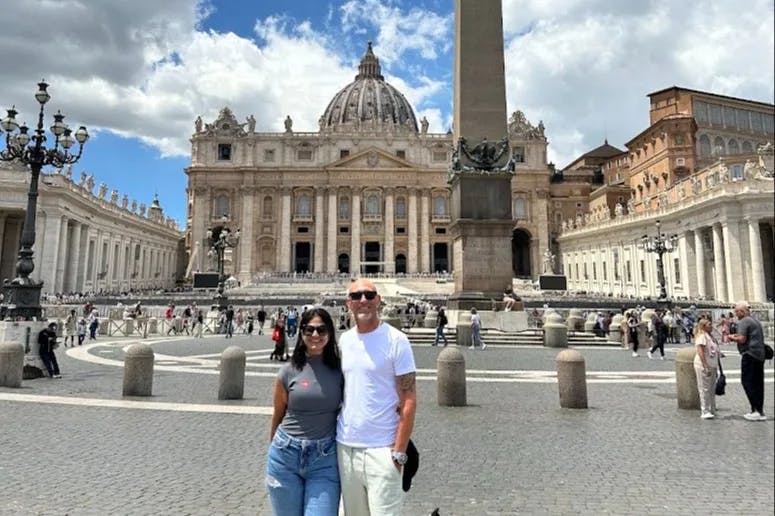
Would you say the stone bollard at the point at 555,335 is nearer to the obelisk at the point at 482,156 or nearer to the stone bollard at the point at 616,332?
the obelisk at the point at 482,156

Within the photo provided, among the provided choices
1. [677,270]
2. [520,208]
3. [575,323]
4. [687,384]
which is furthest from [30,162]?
[520,208]

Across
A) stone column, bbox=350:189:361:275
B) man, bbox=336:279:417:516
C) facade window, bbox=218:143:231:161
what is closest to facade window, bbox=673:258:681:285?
stone column, bbox=350:189:361:275

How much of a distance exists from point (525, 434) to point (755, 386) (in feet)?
8.86

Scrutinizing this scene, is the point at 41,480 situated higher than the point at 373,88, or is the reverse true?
the point at 373,88

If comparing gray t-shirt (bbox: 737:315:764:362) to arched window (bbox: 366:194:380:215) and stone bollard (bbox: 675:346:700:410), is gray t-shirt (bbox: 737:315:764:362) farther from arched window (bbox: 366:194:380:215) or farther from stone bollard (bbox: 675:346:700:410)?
arched window (bbox: 366:194:380:215)

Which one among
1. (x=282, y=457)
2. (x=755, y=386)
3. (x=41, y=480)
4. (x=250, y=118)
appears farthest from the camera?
(x=250, y=118)

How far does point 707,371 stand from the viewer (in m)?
6.35

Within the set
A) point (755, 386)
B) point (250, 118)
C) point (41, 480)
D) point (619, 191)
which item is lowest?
point (41, 480)

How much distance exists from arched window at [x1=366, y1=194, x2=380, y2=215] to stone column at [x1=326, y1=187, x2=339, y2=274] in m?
4.49

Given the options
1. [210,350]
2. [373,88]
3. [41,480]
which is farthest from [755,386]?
[373,88]

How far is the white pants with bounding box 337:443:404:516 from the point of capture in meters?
2.33

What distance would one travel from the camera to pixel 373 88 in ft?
317

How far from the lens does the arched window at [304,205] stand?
7012 cm

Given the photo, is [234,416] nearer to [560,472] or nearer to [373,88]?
[560,472]
